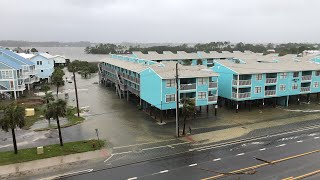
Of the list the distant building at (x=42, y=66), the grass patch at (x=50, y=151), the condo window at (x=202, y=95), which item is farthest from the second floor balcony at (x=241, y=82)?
the distant building at (x=42, y=66)

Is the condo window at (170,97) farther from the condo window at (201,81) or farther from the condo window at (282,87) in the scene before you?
the condo window at (282,87)

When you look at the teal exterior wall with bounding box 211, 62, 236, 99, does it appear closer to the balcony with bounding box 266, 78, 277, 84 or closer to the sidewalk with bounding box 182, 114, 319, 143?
the balcony with bounding box 266, 78, 277, 84

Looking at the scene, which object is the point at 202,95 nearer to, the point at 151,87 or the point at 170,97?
the point at 170,97

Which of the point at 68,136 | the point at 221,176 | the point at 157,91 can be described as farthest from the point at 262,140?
the point at 68,136

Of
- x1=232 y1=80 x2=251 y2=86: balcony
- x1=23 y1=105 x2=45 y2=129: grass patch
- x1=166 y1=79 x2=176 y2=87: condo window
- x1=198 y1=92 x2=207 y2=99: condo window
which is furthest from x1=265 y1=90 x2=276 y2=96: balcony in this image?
→ x1=23 y1=105 x2=45 y2=129: grass patch

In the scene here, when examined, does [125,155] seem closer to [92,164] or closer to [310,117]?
[92,164]

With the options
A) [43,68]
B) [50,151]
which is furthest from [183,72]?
[43,68]

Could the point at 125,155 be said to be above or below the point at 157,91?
below
